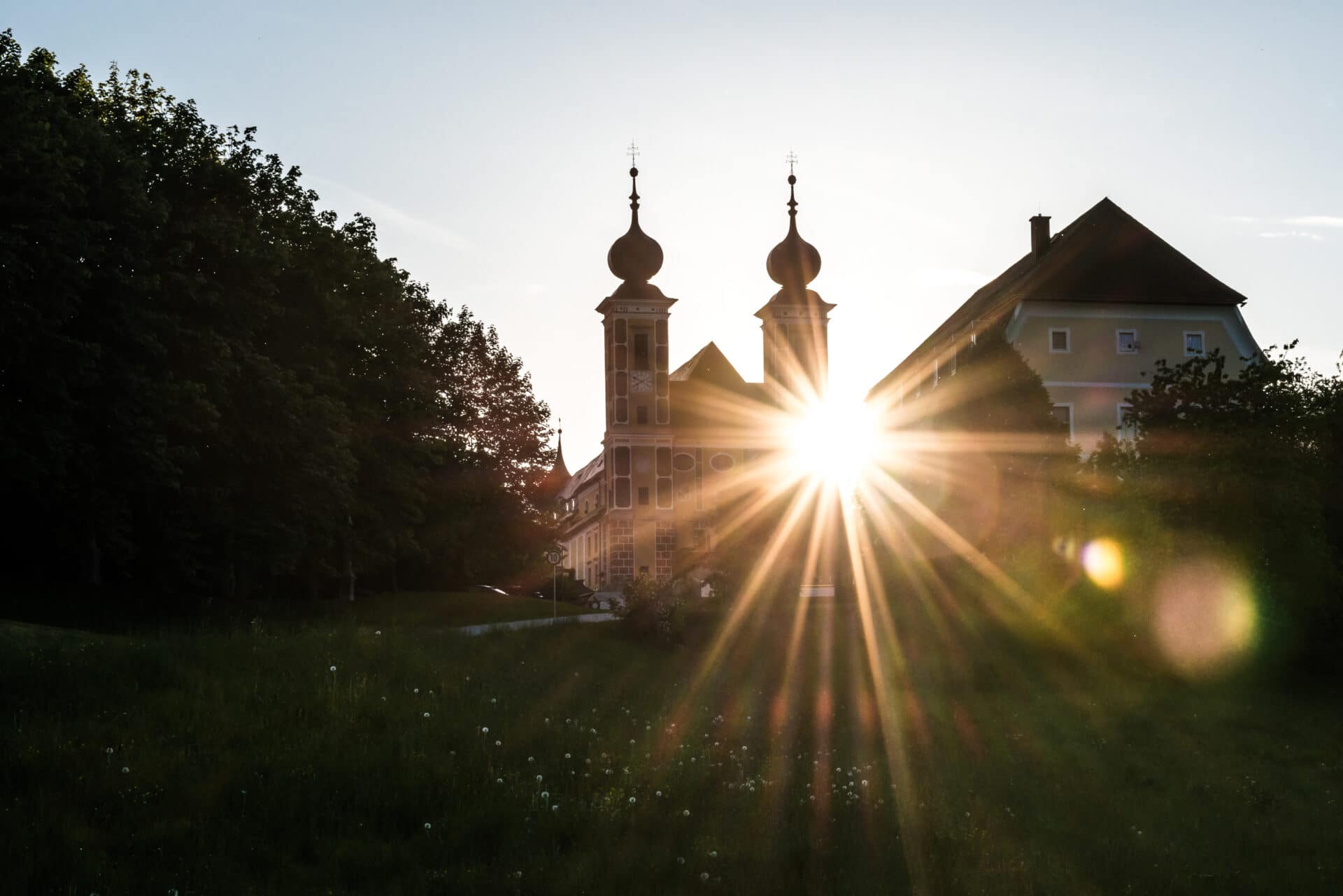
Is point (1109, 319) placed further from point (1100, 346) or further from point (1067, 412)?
point (1067, 412)

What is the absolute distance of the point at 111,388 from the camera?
30.3 meters

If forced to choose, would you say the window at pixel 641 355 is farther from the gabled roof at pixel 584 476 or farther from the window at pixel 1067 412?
the window at pixel 1067 412

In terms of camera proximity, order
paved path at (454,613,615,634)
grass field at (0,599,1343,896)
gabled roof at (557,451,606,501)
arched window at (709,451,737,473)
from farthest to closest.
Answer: gabled roof at (557,451,606,501) < arched window at (709,451,737,473) < paved path at (454,613,615,634) < grass field at (0,599,1343,896)

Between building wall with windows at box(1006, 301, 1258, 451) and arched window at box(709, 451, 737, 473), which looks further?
arched window at box(709, 451, 737, 473)

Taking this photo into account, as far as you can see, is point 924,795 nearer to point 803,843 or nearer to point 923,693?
point 803,843

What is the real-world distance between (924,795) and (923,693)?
13490 millimetres

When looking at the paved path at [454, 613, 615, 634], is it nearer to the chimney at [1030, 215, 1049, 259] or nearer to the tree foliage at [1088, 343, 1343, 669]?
the tree foliage at [1088, 343, 1343, 669]

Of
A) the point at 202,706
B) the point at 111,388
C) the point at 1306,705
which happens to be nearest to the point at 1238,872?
the point at 202,706

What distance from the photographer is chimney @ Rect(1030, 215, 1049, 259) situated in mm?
65812

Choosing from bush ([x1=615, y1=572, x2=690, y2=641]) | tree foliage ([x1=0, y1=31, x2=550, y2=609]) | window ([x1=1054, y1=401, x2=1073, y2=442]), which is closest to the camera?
tree foliage ([x1=0, y1=31, x2=550, y2=609])

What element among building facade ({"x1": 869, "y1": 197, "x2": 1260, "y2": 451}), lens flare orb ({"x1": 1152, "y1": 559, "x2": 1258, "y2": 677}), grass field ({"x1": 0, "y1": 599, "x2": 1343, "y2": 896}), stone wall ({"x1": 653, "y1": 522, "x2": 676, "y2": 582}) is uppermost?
building facade ({"x1": 869, "y1": 197, "x2": 1260, "y2": 451})

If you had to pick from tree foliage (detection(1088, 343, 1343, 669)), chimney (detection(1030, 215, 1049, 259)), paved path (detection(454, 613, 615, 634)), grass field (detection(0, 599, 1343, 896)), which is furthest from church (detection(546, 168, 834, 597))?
grass field (detection(0, 599, 1343, 896))

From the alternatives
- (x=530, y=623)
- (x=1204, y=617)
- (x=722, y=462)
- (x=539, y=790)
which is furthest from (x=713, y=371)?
(x=539, y=790)

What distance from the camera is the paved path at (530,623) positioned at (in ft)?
117
